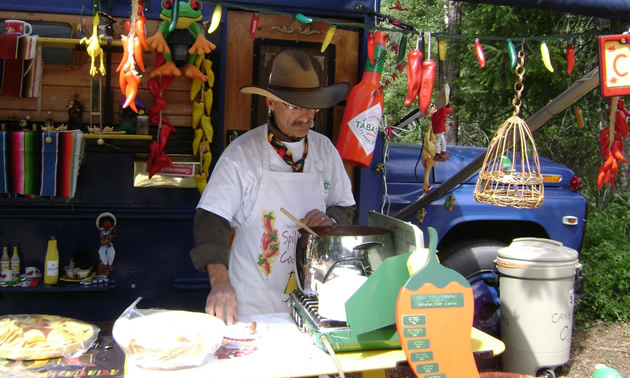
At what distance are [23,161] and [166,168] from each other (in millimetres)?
922

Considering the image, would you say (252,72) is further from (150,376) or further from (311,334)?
(150,376)

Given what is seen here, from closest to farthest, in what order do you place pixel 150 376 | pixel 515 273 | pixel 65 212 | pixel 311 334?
pixel 150 376 → pixel 311 334 → pixel 65 212 → pixel 515 273

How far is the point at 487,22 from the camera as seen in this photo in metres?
8.52

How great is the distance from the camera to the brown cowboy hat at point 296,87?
292cm

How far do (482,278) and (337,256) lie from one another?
3.08m

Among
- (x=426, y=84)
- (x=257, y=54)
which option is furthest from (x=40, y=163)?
(x=426, y=84)

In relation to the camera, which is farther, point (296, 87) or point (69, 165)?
point (69, 165)

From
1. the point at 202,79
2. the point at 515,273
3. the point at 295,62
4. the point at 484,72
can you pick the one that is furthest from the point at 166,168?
the point at 484,72

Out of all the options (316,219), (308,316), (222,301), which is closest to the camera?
(308,316)

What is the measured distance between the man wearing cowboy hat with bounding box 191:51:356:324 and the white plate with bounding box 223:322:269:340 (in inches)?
20.3

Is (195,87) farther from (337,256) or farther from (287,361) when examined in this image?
(287,361)

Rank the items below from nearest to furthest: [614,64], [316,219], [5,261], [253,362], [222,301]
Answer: [253,362] → [222,301] → [316,219] → [614,64] → [5,261]

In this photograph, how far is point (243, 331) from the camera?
93.4 inches

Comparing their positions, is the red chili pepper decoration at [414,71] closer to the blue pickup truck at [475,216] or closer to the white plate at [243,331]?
the white plate at [243,331]
